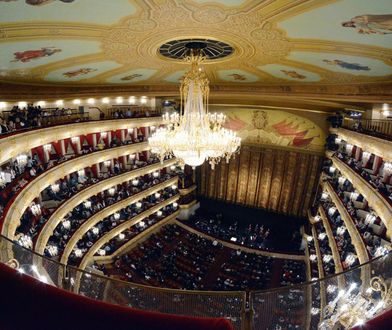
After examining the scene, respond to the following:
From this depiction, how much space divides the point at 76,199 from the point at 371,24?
51.3 feet

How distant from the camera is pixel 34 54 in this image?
305 inches

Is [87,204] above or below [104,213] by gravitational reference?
above

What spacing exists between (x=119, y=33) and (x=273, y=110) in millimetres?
16835

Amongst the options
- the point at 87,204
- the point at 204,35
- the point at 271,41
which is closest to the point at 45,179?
the point at 87,204

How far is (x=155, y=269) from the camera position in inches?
717

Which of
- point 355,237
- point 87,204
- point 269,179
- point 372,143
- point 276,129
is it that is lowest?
point 87,204

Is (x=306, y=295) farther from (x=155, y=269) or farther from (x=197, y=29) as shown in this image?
(x=155, y=269)

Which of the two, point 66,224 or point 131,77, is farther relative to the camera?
point 66,224

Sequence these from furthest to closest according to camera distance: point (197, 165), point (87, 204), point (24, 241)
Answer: point (87, 204) < point (197, 165) < point (24, 241)

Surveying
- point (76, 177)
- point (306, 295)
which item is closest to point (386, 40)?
point (306, 295)

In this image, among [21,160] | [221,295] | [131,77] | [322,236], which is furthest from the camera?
[322,236]

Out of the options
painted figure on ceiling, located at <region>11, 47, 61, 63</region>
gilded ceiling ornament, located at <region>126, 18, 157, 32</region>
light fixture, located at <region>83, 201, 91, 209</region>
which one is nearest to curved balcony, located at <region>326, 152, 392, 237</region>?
gilded ceiling ornament, located at <region>126, 18, 157, 32</region>

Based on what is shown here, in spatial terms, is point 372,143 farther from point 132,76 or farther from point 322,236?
point 132,76

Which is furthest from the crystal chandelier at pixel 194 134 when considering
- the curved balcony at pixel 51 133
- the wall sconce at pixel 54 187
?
the wall sconce at pixel 54 187
